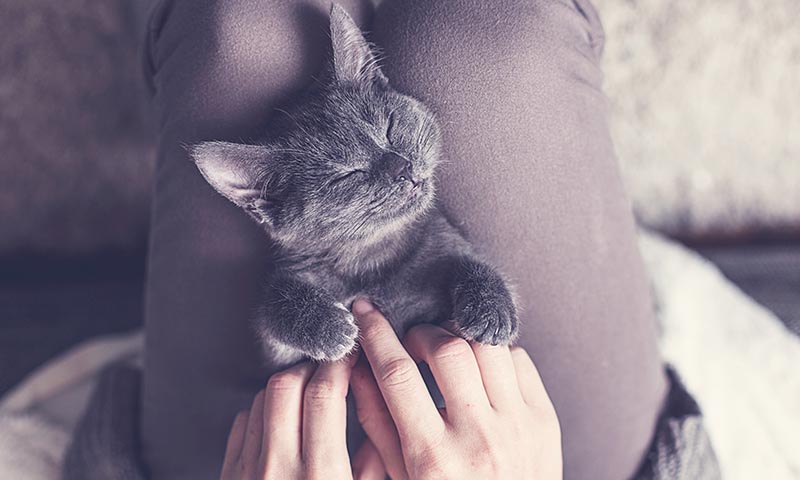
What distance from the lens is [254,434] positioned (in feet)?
3.40

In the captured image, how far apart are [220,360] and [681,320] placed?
1146mm

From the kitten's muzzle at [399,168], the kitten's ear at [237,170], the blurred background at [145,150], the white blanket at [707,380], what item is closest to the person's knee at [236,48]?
the kitten's ear at [237,170]

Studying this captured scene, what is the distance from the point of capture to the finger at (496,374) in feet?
3.23

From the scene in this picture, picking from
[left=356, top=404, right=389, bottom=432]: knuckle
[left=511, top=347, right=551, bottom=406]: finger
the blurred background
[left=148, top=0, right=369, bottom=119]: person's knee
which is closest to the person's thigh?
[left=148, top=0, right=369, bottom=119]: person's knee

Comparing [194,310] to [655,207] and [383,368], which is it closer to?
[383,368]

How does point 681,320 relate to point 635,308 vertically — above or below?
below

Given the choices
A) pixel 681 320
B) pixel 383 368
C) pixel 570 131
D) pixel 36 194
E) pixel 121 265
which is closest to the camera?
pixel 383 368

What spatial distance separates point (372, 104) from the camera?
3.41 feet

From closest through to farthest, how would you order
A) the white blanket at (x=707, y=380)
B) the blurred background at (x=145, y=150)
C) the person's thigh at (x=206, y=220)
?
the person's thigh at (x=206, y=220)
the white blanket at (x=707, y=380)
the blurred background at (x=145, y=150)

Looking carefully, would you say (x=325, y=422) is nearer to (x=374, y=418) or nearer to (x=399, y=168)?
(x=374, y=418)

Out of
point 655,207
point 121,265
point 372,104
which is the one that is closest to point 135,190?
point 121,265

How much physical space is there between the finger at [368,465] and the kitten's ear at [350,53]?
67 centimetres

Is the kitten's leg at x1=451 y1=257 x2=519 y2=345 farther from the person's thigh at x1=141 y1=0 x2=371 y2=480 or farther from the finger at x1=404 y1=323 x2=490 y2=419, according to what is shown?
the person's thigh at x1=141 y1=0 x2=371 y2=480

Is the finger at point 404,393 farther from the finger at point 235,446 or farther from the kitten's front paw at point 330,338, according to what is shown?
the finger at point 235,446
